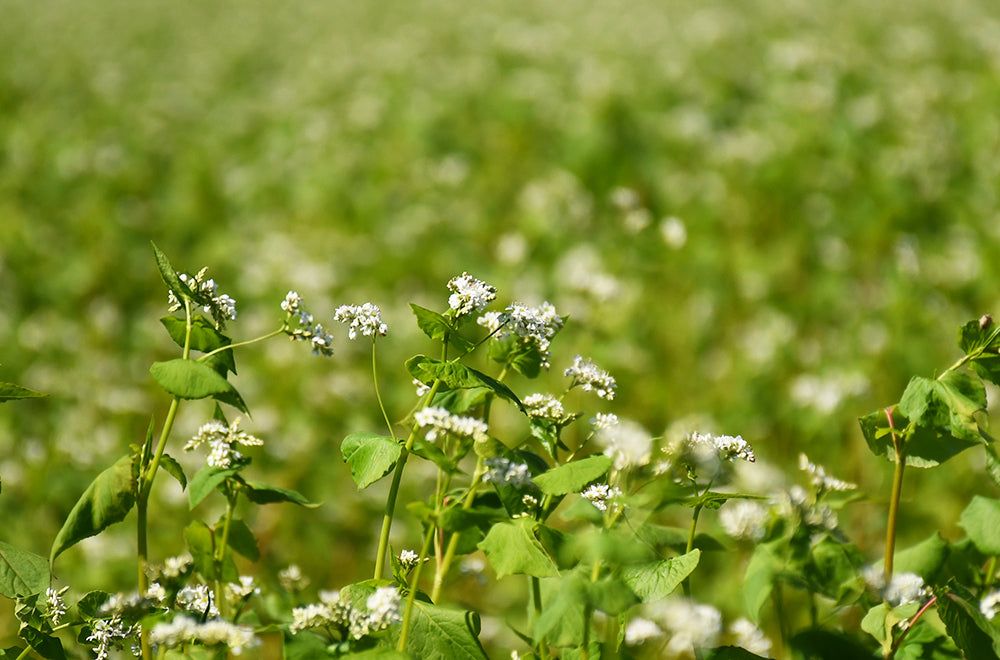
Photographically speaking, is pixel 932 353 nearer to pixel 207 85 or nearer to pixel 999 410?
pixel 999 410

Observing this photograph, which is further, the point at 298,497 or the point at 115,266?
the point at 115,266

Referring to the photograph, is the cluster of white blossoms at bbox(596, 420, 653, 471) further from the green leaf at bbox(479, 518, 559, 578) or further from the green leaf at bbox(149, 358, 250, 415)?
the green leaf at bbox(149, 358, 250, 415)

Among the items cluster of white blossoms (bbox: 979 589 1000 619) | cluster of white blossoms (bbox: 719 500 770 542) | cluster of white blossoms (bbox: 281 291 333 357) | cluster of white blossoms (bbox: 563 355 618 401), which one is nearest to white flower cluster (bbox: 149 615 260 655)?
cluster of white blossoms (bbox: 281 291 333 357)

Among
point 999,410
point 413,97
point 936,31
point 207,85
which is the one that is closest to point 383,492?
point 999,410

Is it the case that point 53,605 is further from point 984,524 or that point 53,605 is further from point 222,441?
point 984,524

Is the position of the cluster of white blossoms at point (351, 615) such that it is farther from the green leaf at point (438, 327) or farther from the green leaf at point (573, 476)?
the green leaf at point (438, 327)

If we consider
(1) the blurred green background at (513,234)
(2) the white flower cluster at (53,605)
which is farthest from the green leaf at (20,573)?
(1) the blurred green background at (513,234)
